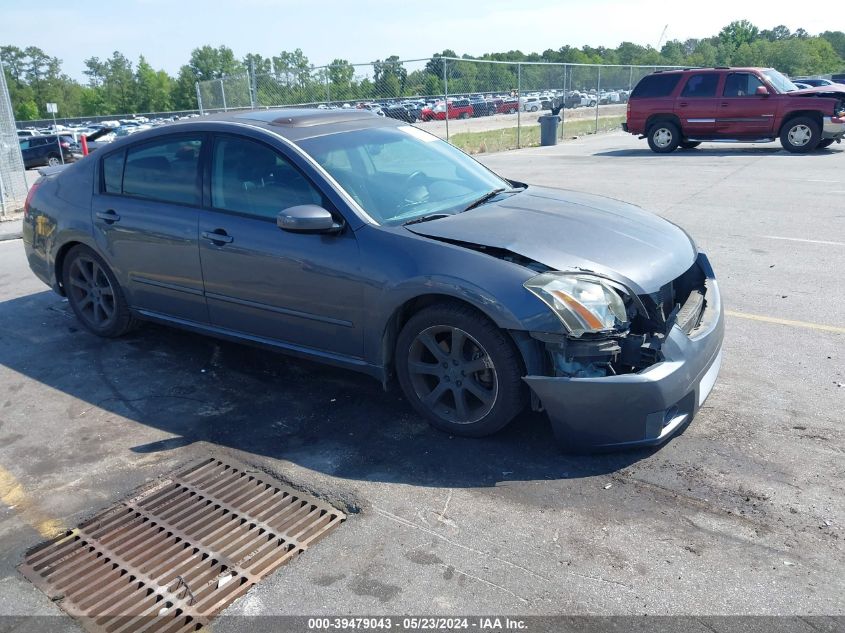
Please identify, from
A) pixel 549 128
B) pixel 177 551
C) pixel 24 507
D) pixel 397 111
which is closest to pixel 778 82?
pixel 549 128

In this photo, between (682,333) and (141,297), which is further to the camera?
(141,297)

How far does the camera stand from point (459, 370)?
3727 millimetres

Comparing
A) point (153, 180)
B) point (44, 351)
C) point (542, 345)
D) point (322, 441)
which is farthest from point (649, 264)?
point (44, 351)

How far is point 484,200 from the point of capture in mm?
4566

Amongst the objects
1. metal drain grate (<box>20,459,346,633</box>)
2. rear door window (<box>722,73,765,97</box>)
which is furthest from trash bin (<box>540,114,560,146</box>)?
metal drain grate (<box>20,459,346,633</box>)

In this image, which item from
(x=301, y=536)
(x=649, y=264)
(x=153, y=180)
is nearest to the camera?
(x=301, y=536)

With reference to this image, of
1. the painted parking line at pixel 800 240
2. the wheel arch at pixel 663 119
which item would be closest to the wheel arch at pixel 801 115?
the wheel arch at pixel 663 119

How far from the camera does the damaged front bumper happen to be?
10.9 feet

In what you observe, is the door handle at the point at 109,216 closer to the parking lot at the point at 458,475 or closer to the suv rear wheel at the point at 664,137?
the parking lot at the point at 458,475

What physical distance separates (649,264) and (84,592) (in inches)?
117

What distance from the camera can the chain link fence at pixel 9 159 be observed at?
1254 cm

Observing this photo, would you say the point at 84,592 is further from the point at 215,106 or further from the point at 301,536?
the point at 215,106

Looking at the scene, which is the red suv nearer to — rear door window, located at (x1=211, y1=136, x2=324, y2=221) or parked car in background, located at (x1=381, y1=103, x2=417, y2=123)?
parked car in background, located at (x1=381, y1=103, x2=417, y2=123)

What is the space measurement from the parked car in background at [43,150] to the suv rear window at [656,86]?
69.9 feet
